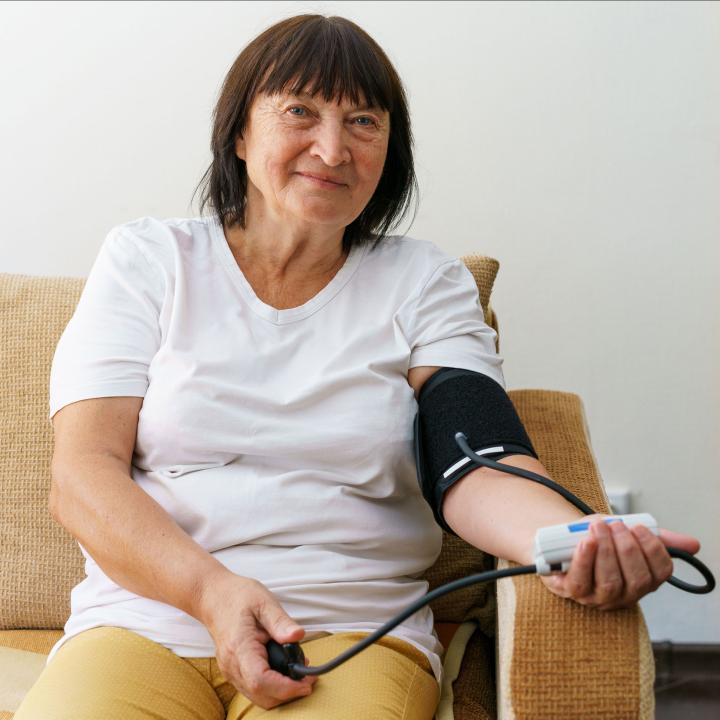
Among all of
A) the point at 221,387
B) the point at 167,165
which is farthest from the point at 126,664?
the point at 167,165

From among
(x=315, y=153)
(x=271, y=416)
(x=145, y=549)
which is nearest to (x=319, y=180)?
(x=315, y=153)

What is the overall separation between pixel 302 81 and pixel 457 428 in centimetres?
47

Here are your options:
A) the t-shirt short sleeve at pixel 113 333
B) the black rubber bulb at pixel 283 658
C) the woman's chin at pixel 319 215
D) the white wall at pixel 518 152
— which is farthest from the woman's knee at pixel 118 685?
the white wall at pixel 518 152

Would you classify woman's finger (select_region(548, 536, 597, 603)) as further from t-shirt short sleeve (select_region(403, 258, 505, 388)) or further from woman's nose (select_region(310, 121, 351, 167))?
woman's nose (select_region(310, 121, 351, 167))

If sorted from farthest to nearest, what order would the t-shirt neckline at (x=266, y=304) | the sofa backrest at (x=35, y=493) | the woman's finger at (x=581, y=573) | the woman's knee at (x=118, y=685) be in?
1. the sofa backrest at (x=35, y=493)
2. the t-shirt neckline at (x=266, y=304)
3. the woman's knee at (x=118, y=685)
4. the woman's finger at (x=581, y=573)

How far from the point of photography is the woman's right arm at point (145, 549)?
983 millimetres

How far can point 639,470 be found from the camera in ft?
6.47

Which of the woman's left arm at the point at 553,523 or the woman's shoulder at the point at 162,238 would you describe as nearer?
the woman's left arm at the point at 553,523

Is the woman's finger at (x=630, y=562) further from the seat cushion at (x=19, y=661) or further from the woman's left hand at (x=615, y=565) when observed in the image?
the seat cushion at (x=19, y=661)

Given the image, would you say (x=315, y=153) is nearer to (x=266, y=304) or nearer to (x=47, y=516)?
(x=266, y=304)

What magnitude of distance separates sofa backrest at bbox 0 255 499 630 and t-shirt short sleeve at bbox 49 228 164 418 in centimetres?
27

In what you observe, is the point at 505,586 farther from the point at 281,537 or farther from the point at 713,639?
the point at 713,639

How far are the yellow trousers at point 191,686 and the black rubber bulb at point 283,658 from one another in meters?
0.05

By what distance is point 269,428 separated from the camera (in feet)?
3.94
